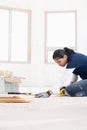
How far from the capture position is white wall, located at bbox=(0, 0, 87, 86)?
5949 mm

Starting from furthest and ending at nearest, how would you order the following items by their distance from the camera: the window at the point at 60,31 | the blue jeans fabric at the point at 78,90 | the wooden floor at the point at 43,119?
the window at the point at 60,31
the blue jeans fabric at the point at 78,90
the wooden floor at the point at 43,119

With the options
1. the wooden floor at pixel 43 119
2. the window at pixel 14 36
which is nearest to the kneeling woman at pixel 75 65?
the wooden floor at pixel 43 119

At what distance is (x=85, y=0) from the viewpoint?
6.04 metres

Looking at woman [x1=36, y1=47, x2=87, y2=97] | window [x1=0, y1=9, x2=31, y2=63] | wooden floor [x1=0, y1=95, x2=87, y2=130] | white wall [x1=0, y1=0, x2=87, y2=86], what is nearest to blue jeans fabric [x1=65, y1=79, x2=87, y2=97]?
woman [x1=36, y1=47, x2=87, y2=97]

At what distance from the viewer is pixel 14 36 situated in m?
5.91

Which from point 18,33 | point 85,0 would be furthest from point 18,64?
point 85,0

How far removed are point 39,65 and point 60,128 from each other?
497 centimetres

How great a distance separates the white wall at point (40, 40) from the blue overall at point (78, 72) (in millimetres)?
3013

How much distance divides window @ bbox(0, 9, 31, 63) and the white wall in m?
0.12

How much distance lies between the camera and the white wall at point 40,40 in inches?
234

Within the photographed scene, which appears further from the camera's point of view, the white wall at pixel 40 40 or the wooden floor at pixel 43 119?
the white wall at pixel 40 40

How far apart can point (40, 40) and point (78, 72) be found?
317 cm

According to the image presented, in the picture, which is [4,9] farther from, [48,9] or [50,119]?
[50,119]

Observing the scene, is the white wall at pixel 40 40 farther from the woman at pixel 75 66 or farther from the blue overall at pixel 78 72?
the blue overall at pixel 78 72
